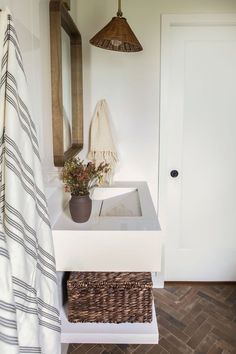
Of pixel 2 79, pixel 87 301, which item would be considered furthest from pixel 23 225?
pixel 87 301

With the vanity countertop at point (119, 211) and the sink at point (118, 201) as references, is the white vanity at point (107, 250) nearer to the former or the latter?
the vanity countertop at point (119, 211)

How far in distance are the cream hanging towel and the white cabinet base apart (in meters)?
1.01

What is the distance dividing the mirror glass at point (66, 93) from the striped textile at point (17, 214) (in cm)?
84

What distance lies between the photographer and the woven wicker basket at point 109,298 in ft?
4.67

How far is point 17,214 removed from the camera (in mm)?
658

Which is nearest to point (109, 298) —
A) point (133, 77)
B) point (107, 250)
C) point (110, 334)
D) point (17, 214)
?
point (110, 334)

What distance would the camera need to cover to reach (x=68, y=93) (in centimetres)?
167

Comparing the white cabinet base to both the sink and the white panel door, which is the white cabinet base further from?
the white panel door

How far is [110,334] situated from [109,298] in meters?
0.16

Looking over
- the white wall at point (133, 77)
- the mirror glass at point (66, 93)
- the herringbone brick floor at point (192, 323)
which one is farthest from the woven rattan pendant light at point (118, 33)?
the herringbone brick floor at point (192, 323)

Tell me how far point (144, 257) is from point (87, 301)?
1.45ft

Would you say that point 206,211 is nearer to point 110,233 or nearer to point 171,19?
point 110,233

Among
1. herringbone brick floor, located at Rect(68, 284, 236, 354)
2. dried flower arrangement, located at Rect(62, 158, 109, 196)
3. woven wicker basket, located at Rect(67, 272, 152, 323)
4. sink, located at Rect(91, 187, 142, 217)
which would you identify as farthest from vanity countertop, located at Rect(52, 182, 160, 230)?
herringbone brick floor, located at Rect(68, 284, 236, 354)

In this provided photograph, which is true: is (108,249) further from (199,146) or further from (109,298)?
(199,146)
